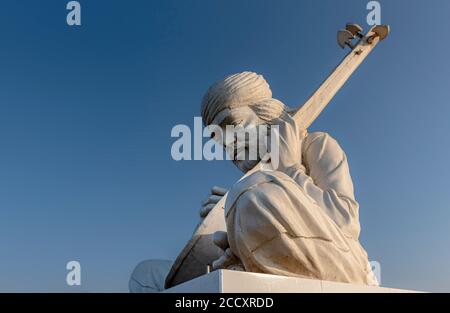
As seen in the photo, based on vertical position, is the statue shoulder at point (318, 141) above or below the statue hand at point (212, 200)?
above

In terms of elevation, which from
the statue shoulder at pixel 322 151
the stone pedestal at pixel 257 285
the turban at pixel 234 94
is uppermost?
Answer: the turban at pixel 234 94

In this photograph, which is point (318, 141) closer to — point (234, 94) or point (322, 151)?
point (322, 151)

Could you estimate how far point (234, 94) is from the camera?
4098 millimetres

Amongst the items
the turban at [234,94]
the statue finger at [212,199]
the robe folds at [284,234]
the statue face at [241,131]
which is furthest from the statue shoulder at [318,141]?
the robe folds at [284,234]

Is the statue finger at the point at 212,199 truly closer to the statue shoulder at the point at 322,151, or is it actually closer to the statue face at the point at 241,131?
the statue face at the point at 241,131

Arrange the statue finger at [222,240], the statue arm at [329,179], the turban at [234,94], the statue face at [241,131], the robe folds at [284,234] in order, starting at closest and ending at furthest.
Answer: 1. the robe folds at [284,234]
2. the statue finger at [222,240]
3. the statue arm at [329,179]
4. the statue face at [241,131]
5. the turban at [234,94]

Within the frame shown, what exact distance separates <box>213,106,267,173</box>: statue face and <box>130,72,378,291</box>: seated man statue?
0.32 meters

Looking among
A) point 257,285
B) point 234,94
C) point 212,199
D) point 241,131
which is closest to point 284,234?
point 257,285

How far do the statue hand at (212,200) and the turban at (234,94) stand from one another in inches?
26.4

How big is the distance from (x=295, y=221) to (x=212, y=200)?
107 cm

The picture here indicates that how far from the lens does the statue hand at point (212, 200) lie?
367cm

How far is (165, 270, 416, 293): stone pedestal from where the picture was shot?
2.40 m

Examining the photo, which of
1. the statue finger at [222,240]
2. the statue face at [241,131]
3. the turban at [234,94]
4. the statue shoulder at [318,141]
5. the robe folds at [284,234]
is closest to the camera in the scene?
the robe folds at [284,234]
